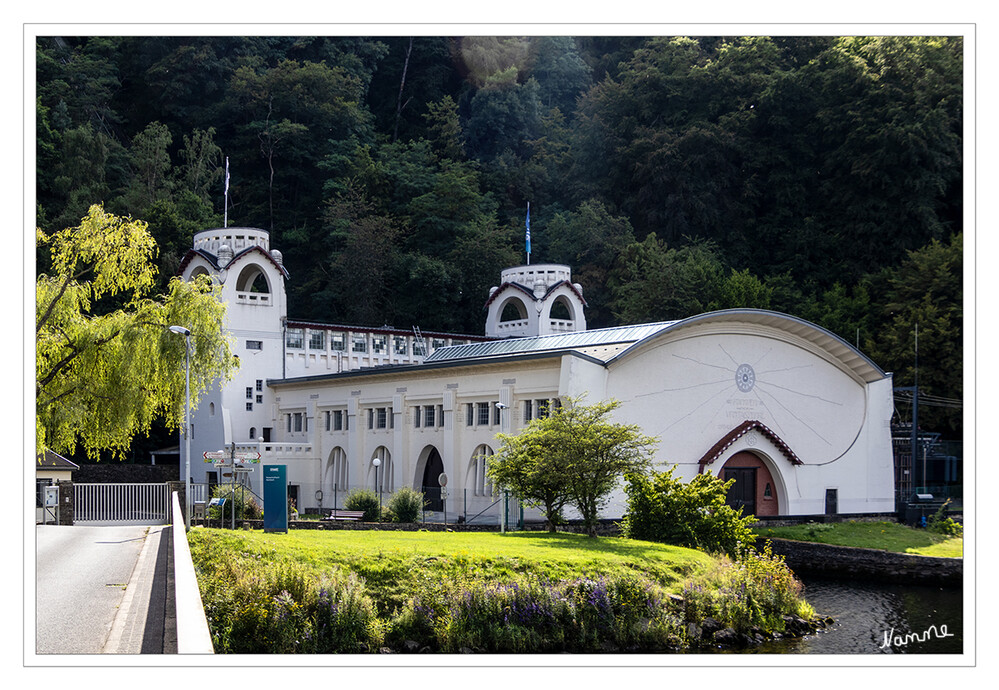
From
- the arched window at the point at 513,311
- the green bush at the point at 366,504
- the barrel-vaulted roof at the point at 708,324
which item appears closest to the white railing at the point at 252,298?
the barrel-vaulted roof at the point at 708,324

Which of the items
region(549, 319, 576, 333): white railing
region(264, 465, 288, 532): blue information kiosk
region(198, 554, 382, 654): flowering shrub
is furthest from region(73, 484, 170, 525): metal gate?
region(549, 319, 576, 333): white railing

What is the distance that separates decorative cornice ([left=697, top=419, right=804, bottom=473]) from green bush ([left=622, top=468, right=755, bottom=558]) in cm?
1012

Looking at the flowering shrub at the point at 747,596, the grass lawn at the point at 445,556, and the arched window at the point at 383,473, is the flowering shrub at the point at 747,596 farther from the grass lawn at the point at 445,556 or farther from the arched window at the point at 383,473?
the arched window at the point at 383,473

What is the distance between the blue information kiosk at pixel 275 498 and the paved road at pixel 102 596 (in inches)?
119

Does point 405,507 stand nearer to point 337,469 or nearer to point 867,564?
point 337,469

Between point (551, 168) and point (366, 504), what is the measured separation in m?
47.7

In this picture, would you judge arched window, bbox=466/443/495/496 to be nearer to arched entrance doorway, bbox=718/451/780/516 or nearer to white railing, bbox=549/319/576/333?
arched entrance doorway, bbox=718/451/780/516

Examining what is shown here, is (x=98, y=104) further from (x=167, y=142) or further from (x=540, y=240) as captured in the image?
(x=540, y=240)

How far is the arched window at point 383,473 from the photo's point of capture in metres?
51.4

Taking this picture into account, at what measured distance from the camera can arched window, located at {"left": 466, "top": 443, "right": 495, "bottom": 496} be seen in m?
45.8

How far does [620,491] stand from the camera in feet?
134
